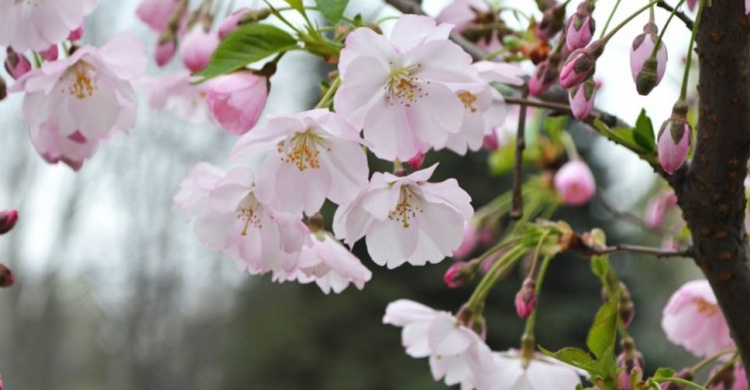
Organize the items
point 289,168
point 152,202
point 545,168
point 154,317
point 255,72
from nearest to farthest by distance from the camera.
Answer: point 289,168
point 255,72
point 545,168
point 152,202
point 154,317

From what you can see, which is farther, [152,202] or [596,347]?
[152,202]

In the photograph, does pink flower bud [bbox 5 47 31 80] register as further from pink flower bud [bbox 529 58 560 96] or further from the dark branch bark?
the dark branch bark

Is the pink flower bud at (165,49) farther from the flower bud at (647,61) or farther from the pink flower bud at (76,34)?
the flower bud at (647,61)

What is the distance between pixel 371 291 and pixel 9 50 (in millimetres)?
6779

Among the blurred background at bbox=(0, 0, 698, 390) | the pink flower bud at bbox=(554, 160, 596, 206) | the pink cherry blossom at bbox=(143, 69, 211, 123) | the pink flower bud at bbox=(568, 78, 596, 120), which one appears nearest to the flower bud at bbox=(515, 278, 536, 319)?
the pink flower bud at bbox=(568, 78, 596, 120)

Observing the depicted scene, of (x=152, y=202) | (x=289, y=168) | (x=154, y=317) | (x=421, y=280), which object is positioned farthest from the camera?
(x=154, y=317)

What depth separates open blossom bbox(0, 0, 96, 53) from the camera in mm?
796

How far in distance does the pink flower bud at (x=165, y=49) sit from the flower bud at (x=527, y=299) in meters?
0.59

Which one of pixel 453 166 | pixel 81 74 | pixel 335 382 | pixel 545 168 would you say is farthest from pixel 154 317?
pixel 81 74

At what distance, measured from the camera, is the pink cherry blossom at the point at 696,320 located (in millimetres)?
1082

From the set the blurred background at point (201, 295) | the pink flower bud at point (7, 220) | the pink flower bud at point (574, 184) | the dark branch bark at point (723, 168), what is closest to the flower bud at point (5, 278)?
the pink flower bud at point (7, 220)

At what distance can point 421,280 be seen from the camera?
296 inches

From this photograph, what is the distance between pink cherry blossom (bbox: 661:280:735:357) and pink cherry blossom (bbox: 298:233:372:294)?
43 cm

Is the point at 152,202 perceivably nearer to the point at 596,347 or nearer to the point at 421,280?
the point at 421,280
